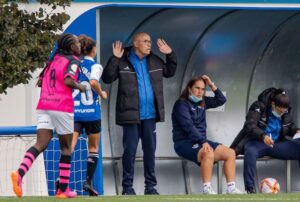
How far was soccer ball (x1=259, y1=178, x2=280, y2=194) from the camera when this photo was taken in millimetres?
15820

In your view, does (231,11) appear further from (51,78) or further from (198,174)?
(51,78)

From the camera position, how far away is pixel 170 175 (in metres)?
17.1

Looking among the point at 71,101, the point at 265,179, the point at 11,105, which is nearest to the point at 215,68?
the point at 265,179

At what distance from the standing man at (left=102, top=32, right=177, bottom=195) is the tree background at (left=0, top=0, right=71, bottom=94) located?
40.5 inches

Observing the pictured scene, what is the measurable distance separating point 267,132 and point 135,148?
6.87ft

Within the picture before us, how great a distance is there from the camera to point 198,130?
52.2ft

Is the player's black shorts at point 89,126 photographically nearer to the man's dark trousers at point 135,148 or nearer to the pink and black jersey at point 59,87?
the man's dark trousers at point 135,148

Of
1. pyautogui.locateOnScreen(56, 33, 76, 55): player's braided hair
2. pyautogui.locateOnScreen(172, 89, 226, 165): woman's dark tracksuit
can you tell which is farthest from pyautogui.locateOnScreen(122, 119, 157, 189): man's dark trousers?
pyautogui.locateOnScreen(56, 33, 76, 55): player's braided hair

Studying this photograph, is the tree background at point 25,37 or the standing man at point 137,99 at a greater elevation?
the tree background at point 25,37

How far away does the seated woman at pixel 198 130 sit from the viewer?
15.4 meters

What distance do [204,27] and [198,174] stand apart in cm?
209

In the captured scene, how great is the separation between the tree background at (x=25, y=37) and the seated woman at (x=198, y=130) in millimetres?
2069

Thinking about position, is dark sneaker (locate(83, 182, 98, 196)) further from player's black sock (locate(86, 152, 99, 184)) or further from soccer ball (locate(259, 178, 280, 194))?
soccer ball (locate(259, 178, 280, 194))

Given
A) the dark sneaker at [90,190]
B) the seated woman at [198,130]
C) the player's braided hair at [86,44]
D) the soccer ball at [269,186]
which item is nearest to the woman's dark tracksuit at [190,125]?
the seated woman at [198,130]
